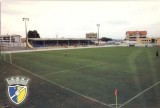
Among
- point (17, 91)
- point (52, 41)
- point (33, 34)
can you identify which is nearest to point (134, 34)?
point (52, 41)

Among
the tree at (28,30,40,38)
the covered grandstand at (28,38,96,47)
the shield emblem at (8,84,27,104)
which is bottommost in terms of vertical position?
the shield emblem at (8,84,27,104)

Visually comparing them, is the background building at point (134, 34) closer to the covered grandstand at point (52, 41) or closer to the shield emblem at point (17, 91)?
the covered grandstand at point (52, 41)

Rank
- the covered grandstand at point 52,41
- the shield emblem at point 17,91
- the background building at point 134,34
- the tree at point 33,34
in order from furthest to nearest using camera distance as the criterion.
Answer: the background building at point 134,34 → the tree at point 33,34 → the covered grandstand at point 52,41 → the shield emblem at point 17,91

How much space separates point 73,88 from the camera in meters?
12.3

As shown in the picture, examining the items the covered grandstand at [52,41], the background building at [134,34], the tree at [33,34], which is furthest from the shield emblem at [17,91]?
the background building at [134,34]

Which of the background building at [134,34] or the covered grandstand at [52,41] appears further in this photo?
the background building at [134,34]

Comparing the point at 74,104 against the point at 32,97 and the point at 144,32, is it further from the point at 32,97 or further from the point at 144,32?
the point at 144,32

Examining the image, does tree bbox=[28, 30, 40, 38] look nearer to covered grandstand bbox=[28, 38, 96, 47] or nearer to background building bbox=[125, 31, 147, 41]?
covered grandstand bbox=[28, 38, 96, 47]

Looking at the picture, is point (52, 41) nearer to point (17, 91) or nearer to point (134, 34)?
point (17, 91)

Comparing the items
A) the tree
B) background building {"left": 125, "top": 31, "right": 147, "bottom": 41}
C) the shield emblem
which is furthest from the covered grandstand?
the shield emblem

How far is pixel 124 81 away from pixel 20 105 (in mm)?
8715

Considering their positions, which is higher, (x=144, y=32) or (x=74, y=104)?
(x=144, y=32)

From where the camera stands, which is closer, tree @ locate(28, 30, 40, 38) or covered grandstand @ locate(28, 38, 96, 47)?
covered grandstand @ locate(28, 38, 96, 47)

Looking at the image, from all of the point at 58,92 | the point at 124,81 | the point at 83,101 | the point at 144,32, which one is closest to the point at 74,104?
the point at 83,101
